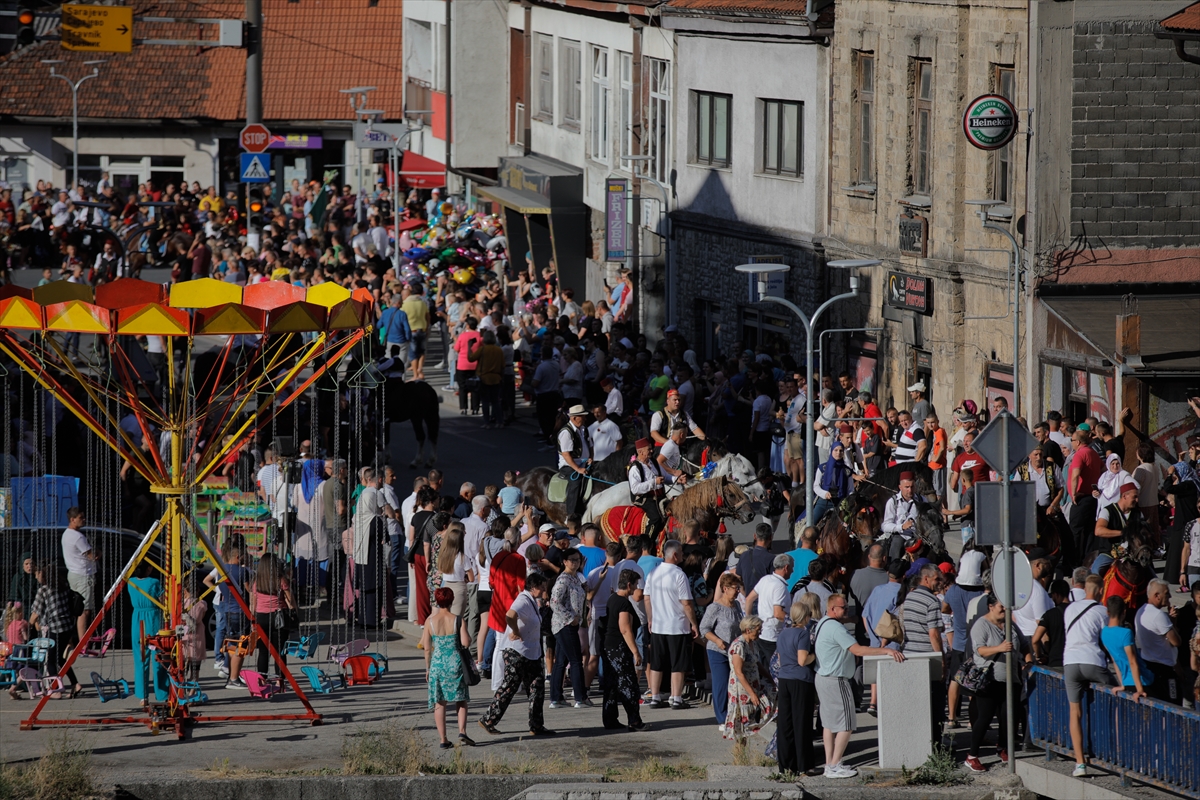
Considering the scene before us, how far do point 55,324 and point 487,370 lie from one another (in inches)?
568

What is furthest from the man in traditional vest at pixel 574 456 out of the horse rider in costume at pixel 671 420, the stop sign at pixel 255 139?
the stop sign at pixel 255 139

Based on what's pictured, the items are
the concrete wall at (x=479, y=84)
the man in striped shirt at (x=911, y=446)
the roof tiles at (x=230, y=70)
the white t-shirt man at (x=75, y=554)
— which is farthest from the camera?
the roof tiles at (x=230, y=70)

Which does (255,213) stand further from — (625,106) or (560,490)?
(560,490)

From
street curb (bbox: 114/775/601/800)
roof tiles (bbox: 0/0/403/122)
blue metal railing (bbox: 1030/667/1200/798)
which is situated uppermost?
roof tiles (bbox: 0/0/403/122)

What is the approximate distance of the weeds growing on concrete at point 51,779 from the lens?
1367 centimetres

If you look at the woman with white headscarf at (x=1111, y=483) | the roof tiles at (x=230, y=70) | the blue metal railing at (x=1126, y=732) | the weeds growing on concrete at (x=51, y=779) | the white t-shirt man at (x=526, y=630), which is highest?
the roof tiles at (x=230, y=70)

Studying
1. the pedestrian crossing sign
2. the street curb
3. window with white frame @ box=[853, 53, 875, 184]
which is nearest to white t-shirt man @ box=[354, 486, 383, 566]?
the street curb

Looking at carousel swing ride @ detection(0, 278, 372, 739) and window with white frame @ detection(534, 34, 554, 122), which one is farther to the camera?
window with white frame @ detection(534, 34, 554, 122)

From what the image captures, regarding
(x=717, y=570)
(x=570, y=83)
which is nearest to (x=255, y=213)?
(x=570, y=83)

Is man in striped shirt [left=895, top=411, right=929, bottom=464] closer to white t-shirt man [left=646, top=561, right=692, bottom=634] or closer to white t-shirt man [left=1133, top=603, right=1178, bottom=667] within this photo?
white t-shirt man [left=646, top=561, right=692, bottom=634]

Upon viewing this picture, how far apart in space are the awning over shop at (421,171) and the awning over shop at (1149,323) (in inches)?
1113

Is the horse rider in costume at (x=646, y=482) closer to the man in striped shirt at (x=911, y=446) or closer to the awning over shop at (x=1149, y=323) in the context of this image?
the man in striped shirt at (x=911, y=446)

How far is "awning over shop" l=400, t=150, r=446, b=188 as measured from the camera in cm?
5025

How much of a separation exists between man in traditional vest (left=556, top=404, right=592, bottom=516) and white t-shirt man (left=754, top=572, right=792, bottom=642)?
21.4ft
